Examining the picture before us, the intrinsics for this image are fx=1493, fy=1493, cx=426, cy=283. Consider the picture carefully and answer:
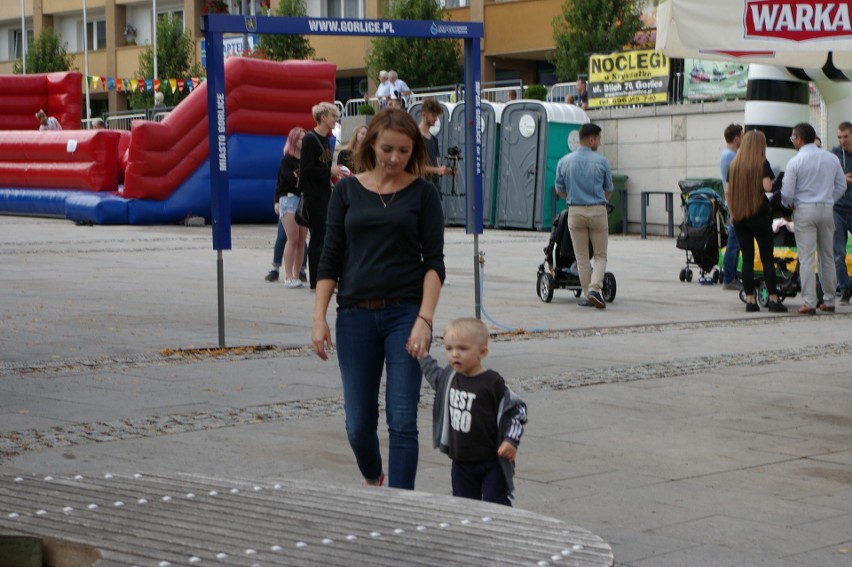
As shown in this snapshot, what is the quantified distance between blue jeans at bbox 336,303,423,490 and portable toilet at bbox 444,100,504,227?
21.2 metres

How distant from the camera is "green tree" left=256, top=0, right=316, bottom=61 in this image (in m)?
47.7

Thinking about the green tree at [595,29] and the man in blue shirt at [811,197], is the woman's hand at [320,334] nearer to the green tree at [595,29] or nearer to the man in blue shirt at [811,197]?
the man in blue shirt at [811,197]

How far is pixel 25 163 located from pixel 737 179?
18.2 meters

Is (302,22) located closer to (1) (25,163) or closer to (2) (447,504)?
(2) (447,504)

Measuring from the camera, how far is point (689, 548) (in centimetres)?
546

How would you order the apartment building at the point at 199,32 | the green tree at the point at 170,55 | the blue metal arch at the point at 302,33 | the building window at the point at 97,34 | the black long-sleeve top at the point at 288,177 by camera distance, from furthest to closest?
the building window at the point at 97,34
the green tree at the point at 170,55
the apartment building at the point at 199,32
the black long-sleeve top at the point at 288,177
the blue metal arch at the point at 302,33

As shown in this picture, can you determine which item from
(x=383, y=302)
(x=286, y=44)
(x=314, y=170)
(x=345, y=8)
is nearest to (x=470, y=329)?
(x=383, y=302)

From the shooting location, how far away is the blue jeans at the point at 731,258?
52.5 feet

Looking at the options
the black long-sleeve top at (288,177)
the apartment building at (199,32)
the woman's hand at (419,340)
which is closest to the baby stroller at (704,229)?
the black long-sleeve top at (288,177)

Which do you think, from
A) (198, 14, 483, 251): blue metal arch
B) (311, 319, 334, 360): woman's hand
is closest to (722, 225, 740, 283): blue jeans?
(198, 14, 483, 251): blue metal arch

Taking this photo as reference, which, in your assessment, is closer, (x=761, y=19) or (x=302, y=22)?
(x=761, y=19)

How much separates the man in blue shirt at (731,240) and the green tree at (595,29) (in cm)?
2241

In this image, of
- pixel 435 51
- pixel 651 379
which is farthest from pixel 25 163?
pixel 651 379

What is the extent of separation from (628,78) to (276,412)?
69.0 ft
